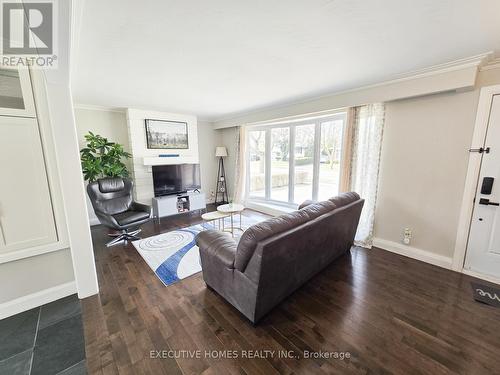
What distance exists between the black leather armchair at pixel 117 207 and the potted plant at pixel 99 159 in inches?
8.4

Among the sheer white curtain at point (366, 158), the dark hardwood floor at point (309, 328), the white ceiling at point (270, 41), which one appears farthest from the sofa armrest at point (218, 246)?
the sheer white curtain at point (366, 158)

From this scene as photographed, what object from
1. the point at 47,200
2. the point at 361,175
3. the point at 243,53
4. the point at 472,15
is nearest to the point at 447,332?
the point at 361,175

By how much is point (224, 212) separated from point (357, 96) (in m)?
2.85

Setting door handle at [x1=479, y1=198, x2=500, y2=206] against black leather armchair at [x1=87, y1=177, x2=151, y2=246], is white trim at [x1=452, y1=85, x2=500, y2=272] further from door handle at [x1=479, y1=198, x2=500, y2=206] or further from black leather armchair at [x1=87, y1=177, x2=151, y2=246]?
black leather armchair at [x1=87, y1=177, x2=151, y2=246]

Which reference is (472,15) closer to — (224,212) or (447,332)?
(447,332)

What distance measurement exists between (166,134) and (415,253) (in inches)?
207

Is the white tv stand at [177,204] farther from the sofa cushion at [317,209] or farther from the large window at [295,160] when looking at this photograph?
the sofa cushion at [317,209]

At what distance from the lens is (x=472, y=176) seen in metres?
2.39

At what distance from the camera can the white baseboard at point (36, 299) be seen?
1851 mm

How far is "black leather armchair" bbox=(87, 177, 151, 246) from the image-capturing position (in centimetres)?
324

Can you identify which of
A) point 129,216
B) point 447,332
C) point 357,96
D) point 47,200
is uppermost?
point 357,96

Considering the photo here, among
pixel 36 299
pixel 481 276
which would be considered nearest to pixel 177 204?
pixel 36 299

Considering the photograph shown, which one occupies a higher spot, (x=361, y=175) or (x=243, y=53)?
(x=243, y=53)

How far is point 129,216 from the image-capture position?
343 cm
